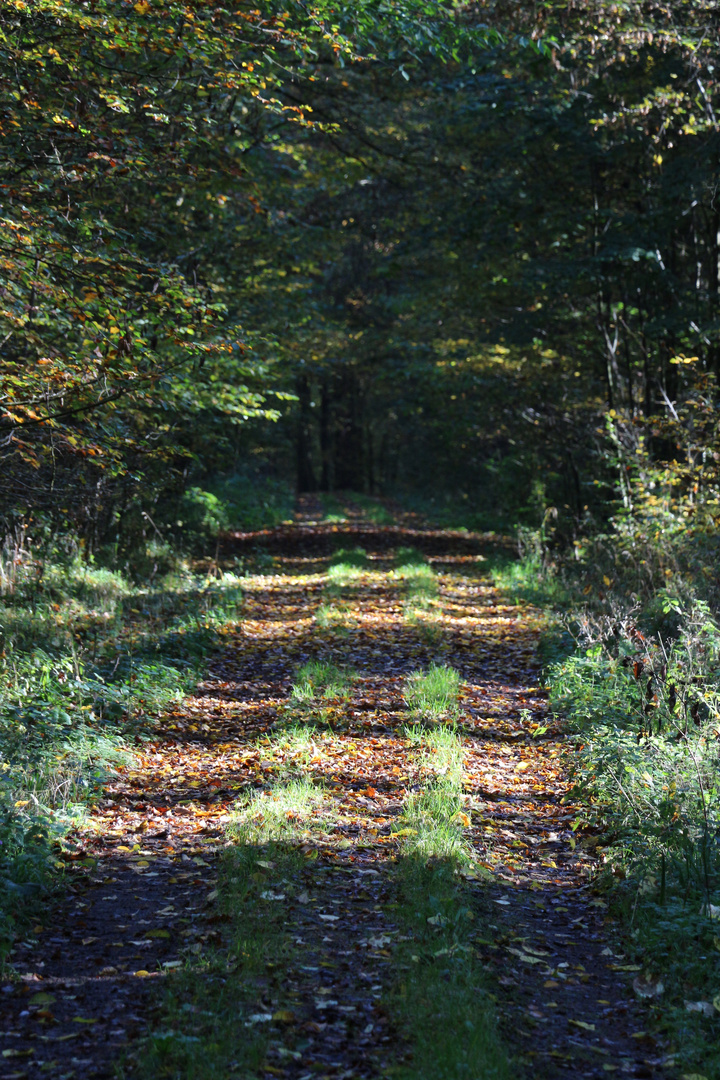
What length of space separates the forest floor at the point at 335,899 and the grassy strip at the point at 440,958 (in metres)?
0.05

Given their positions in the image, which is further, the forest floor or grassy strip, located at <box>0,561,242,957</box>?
grassy strip, located at <box>0,561,242,957</box>

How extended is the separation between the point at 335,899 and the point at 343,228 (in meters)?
19.6

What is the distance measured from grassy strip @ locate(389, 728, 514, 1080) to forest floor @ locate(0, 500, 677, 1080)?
55 millimetres

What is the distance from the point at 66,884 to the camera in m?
4.64

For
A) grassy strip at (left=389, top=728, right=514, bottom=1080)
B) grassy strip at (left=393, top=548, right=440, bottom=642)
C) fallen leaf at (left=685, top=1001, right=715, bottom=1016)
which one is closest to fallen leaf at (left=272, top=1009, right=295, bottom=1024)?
grassy strip at (left=389, top=728, right=514, bottom=1080)

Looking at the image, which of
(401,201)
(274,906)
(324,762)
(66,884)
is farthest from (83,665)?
(401,201)

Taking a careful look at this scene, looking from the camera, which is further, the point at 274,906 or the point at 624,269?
the point at 624,269

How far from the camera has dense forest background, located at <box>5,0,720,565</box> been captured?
692cm

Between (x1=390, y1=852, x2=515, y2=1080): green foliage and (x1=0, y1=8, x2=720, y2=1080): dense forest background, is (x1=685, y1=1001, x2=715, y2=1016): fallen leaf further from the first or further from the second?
(x1=390, y1=852, x2=515, y2=1080): green foliage

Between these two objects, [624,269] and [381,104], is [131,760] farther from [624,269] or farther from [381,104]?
[381,104]

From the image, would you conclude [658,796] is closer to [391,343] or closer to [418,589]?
[418,589]

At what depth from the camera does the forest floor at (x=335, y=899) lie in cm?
337

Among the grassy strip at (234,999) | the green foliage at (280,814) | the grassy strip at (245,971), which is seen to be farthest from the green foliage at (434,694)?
the grassy strip at (234,999)

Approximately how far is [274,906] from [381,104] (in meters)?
14.5
